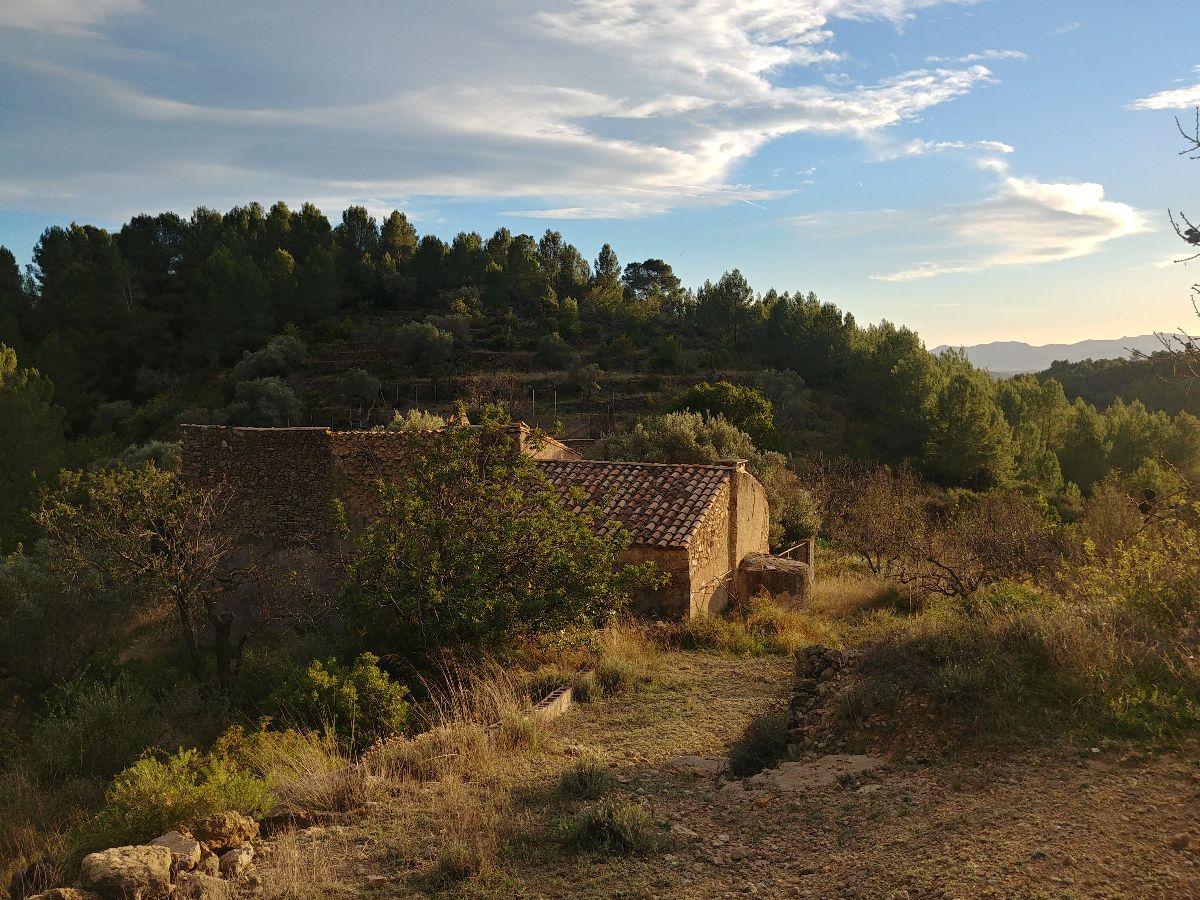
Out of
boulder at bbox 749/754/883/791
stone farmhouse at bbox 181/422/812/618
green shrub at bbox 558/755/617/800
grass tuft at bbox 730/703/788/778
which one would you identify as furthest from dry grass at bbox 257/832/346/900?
stone farmhouse at bbox 181/422/812/618

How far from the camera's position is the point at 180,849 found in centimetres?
473

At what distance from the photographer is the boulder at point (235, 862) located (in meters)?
4.70

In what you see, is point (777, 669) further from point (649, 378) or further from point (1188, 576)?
point (649, 378)

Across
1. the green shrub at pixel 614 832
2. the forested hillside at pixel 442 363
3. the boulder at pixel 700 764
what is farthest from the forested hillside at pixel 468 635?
the forested hillside at pixel 442 363

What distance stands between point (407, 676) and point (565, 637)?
2.04 metres

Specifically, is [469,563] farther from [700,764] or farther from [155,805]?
[155,805]

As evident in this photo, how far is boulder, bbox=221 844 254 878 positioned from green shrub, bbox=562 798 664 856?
6.58 ft

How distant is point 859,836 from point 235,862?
392 centimetres

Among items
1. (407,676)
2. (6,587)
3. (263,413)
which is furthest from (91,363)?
(407,676)

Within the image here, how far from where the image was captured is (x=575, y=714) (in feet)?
26.6

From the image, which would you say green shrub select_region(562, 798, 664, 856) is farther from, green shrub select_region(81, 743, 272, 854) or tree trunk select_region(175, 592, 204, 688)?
tree trunk select_region(175, 592, 204, 688)

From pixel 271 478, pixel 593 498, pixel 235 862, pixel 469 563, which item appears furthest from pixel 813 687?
pixel 271 478

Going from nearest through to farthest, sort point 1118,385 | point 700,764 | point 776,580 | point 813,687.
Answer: point 700,764, point 813,687, point 776,580, point 1118,385

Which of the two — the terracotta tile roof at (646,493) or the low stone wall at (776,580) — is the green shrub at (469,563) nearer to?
the terracotta tile roof at (646,493)
